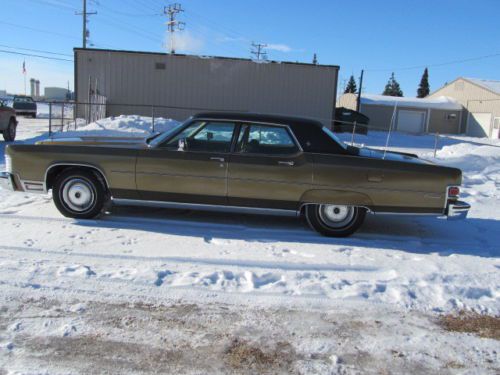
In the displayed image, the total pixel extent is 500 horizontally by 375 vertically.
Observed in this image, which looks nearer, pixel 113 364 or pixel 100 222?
pixel 113 364

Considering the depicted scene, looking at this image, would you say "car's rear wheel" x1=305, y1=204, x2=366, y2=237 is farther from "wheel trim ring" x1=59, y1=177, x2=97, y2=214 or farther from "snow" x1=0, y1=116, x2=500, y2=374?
"wheel trim ring" x1=59, y1=177, x2=97, y2=214

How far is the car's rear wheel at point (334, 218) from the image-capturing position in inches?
235

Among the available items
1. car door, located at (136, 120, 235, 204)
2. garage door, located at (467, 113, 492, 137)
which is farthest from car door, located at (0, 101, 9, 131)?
garage door, located at (467, 113, 492, 137)

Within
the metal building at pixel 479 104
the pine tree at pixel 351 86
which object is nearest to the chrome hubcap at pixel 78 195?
the metal building at pixel 479 104

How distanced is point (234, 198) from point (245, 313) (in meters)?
2.20

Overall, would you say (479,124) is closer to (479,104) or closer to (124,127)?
(479,104)

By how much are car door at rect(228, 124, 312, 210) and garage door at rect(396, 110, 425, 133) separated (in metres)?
42.0

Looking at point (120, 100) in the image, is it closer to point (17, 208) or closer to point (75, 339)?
point (17, 208)

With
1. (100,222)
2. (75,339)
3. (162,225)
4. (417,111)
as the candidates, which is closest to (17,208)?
(100,222)

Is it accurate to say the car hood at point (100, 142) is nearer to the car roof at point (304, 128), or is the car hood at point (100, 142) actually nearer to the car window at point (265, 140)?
the car roof at point (304, 128)

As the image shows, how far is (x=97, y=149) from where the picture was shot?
6.11 metres

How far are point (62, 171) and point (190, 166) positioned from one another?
1.72 metres

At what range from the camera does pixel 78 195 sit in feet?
20.5

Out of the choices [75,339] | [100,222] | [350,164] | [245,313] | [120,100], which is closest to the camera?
[75,339]
